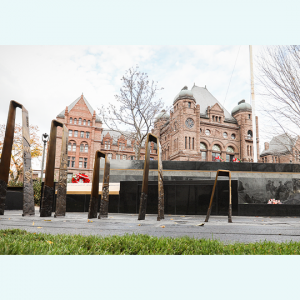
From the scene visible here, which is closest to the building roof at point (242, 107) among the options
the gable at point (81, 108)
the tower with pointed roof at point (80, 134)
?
the tower with pointed roof at point (80, 134)

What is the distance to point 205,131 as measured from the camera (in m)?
56.4

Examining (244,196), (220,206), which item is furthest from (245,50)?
(220,206)

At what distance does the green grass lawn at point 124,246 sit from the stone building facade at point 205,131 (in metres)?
47.5

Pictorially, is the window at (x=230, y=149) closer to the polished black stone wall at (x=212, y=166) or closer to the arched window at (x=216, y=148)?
the arched window at (x=216, y=148)

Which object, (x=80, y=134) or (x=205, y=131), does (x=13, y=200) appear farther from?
(x=205, y=131)

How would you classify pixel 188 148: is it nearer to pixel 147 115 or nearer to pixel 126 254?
pixel 147 115

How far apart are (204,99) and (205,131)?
33.5 feet

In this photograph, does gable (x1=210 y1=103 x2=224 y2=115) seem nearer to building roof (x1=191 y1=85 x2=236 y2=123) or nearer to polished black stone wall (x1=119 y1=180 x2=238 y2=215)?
building roof (x1=191 y1=85 x2=236 y2=123)

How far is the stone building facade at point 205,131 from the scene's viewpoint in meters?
52.0

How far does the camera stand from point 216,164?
456 inches

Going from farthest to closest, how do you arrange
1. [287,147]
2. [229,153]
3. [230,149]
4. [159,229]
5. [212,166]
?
[230,149] → [229,153] → [287,147] → [212,166] → [159,229]

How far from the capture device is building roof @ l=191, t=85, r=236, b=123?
6067cm

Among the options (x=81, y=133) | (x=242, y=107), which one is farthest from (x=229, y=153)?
(x=81, y=133)

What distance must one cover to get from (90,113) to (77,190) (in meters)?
48.3
